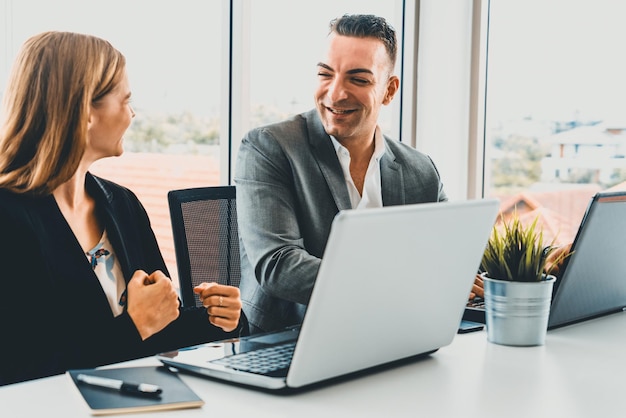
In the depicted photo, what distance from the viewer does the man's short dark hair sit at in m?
2.46

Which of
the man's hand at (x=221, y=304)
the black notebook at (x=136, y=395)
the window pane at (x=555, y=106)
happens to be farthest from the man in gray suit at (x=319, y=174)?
the window pane at (x=555, y=106)

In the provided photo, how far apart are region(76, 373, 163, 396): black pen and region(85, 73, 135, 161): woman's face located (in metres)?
0.67

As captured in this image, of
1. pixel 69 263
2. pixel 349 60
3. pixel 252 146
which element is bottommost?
pixel 69 263

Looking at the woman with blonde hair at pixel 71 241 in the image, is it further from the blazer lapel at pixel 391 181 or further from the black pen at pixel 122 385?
the blazer lapel at pixel 391 181

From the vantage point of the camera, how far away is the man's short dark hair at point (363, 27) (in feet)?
8.07

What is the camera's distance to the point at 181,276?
7.37 feet

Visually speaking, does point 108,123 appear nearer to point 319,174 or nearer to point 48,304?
point 48,304

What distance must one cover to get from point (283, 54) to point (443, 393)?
2.15 m

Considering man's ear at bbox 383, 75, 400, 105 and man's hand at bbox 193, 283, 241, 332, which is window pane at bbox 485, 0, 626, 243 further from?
man's hand at bbox 193, 283, 241, 332

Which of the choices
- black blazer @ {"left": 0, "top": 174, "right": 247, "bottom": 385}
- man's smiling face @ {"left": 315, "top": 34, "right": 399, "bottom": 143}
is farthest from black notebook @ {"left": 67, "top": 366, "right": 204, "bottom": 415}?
man's smiling face @ {"left": 315, "top": 34, "right": 399, "bottom": 143}

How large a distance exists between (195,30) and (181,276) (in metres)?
1.08

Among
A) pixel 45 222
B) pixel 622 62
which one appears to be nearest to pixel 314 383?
pixel 45 222

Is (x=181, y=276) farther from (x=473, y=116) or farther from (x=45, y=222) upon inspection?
(x=473, y=116)

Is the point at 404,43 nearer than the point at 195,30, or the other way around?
the point at 195,30
